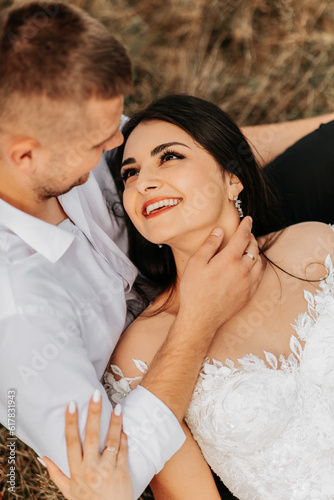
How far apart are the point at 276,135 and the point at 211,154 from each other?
0.94 meters

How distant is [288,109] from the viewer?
4.46 meters

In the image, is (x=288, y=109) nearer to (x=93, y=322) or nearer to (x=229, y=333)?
(x=229, y=333)

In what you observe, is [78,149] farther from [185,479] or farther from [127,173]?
[185,479]

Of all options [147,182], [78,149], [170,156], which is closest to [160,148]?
[170,156]

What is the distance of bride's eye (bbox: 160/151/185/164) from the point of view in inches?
95.1

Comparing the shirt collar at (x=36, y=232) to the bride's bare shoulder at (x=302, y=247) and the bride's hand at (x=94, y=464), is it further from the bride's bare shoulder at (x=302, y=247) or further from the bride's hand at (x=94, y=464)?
the bride's bare shoulder at (x=302, y=247)

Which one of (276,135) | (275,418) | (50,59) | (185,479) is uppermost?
(50,59)

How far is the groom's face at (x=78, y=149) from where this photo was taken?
6.31 feet

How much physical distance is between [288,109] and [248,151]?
1.99 metres

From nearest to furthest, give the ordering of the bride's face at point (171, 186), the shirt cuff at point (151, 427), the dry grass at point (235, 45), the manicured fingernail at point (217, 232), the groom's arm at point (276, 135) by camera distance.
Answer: the shirt cuff at point (151, 427) < the bride's face at point (171, 186) < the manicured fingernail at point (217, 232) < the groom's arm at point (276, 135) < the dry grass at point (235, 45)

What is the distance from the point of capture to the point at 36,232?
6.92 feet

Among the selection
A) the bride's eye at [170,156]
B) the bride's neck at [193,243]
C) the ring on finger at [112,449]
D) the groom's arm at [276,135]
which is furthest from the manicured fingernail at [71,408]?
the groom's arm at [276,135]

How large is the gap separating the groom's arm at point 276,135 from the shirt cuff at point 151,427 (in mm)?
1702

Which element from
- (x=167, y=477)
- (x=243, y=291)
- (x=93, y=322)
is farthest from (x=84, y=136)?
(x=167, y=477)
